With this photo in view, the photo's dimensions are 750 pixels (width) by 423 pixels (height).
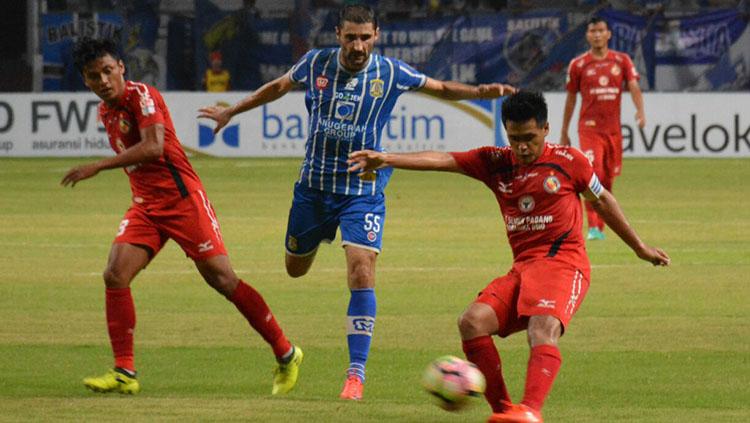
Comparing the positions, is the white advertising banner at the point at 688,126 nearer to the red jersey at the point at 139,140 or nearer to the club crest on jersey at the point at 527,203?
the red jersey at the point at 139,140

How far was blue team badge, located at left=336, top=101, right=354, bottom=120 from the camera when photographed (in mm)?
9953

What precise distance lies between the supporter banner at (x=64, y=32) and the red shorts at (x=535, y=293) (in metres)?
28.7

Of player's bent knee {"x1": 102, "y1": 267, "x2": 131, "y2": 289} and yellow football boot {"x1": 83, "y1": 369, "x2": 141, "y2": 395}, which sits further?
player's bent knee {"x1": 102, "y1": 267, "x2": 131, "y2": 289}

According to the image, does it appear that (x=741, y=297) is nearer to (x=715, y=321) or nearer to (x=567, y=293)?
(x=715, y=321)

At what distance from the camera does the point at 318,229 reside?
10227 millimetres

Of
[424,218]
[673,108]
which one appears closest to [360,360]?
[424,218]

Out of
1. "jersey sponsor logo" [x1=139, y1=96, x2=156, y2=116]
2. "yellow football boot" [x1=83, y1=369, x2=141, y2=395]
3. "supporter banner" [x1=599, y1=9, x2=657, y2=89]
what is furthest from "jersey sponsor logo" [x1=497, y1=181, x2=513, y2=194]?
"supporter banner" [x1=599, y1=9, x2=657, y2=89]

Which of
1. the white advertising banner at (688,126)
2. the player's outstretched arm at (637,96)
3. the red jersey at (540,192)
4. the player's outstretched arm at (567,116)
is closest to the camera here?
the red jersey at (540,192)

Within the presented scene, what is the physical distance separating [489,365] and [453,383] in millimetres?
380

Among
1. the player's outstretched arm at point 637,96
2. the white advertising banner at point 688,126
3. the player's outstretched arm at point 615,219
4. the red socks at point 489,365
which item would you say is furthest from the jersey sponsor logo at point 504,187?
the white advertising banner at point 688,126

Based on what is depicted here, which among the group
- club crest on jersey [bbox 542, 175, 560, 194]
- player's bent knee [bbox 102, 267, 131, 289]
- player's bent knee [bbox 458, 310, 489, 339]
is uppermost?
club crest on jersey [bbox 542, 175, 560, 194]

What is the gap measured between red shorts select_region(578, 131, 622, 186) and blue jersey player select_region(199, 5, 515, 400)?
347 inches

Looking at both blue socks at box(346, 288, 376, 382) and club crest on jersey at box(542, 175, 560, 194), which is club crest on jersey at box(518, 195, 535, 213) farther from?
blue socks at box(346, 288, 376, 382)

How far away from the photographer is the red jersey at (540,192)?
27.2ft
